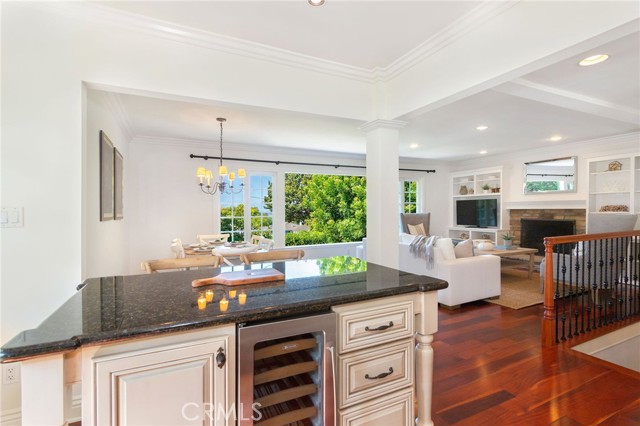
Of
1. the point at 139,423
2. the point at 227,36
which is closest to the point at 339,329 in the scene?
the point at 139,423

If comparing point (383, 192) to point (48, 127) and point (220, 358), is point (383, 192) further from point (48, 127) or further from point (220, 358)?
point (48, 127)

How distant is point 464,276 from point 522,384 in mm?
1741

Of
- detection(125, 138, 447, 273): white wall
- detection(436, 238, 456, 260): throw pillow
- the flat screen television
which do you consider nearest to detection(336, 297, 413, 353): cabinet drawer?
detection(436, 238, 456, 260): throw pillow

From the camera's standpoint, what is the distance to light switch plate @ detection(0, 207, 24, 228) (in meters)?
1.76

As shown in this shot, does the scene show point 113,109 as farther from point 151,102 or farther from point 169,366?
point 169,366

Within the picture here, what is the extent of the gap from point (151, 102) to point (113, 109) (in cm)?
39

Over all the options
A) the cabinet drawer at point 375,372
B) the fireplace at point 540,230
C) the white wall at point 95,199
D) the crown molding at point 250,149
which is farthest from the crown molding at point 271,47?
the fireplace at point 540,230

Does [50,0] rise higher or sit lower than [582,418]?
higher

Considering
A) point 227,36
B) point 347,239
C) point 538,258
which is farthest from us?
point 347,239

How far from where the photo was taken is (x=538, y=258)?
650cm

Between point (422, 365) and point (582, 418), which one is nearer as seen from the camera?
point (422, 365)

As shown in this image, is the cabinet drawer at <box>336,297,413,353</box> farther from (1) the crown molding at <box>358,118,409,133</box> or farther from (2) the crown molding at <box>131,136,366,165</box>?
(2) the crown molding at <box>131,136,366,165</box>

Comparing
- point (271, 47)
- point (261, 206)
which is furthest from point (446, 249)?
point (261, 206)

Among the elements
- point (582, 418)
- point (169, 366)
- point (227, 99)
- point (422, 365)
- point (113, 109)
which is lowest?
point (582, 418)
